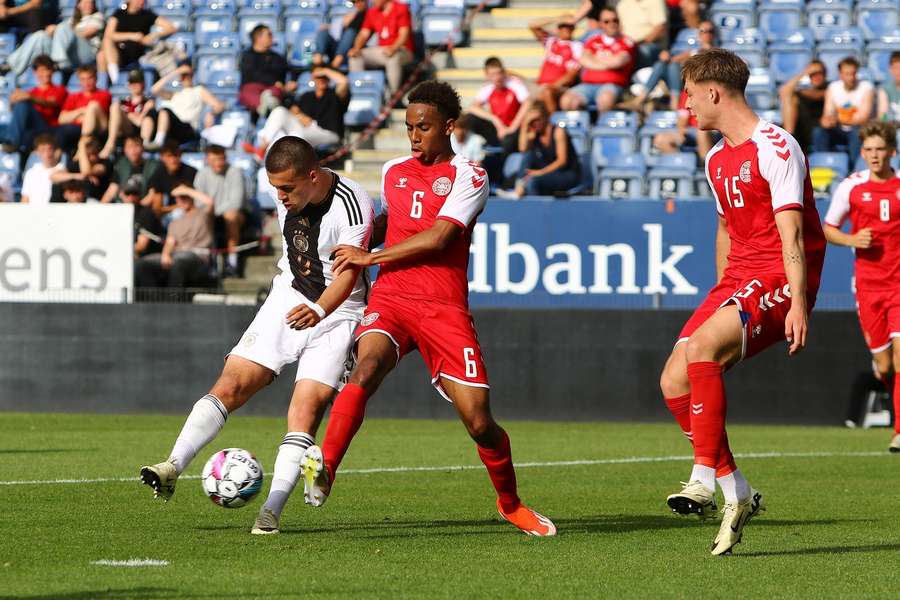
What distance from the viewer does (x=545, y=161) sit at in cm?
1803

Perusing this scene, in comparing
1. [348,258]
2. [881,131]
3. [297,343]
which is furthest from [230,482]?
[881,131]

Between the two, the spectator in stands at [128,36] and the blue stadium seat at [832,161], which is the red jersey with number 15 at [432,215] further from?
the spectator in stands at [128,36]

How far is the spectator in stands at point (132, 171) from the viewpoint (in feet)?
61.5

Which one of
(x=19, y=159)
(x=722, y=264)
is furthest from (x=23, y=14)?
(x=722, y=264)

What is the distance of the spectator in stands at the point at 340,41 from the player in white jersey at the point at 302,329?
46.8 feet

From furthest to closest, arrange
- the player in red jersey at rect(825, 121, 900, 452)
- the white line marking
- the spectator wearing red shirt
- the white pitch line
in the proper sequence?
the spectator wearing red shirt < the player in red jersey at rect(825, 121, 900, 452) < the white pitch line < the white line marking

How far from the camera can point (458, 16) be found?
73.2 ft

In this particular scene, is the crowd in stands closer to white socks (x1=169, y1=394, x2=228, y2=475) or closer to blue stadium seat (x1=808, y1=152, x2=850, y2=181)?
blue stadium seat (x1=808, y1=152, x2=850, y2=181)

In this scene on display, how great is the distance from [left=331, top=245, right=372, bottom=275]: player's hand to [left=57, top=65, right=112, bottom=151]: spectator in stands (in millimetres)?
13443

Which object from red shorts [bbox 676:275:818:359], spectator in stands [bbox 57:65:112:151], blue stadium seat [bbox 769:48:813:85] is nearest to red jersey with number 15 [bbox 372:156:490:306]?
red shorts [bbox 676:275:818:359]

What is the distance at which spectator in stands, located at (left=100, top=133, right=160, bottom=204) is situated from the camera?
1873 centimetres

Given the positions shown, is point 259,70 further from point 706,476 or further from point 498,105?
point 706,476

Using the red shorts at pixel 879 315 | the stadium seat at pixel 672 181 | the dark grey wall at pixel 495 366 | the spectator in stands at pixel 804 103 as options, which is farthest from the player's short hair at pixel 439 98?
the spectator in stands at pixel 804 103

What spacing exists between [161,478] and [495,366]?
9.42 meters
